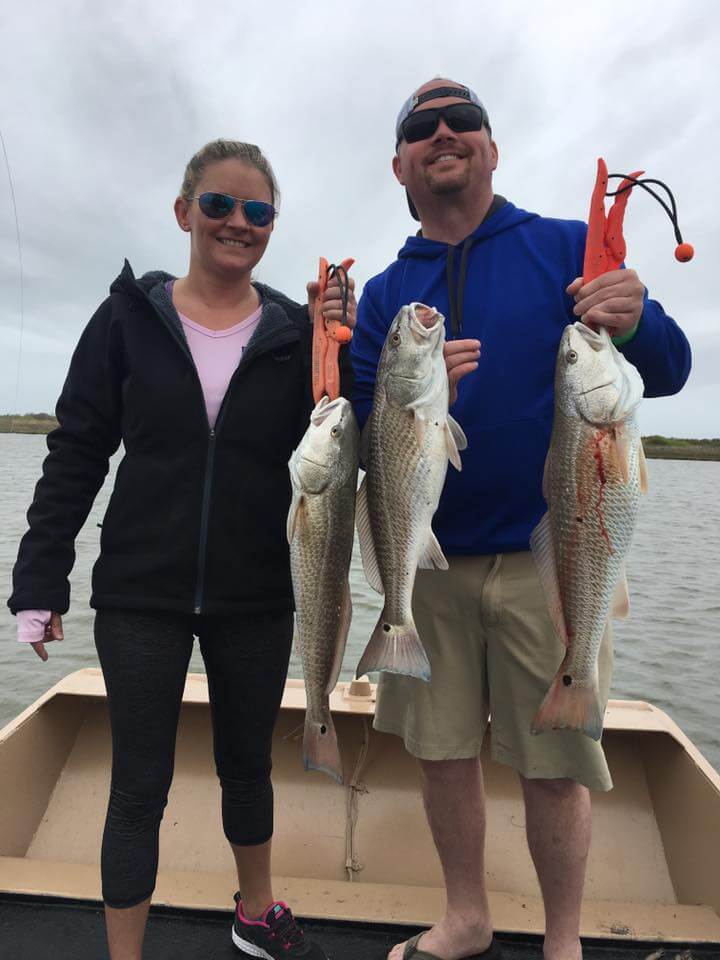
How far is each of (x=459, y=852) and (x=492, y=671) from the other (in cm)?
80

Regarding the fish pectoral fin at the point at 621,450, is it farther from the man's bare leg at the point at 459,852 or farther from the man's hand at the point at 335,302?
the man's bare leg at the point at 459,852

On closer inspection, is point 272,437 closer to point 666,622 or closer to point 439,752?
point 439,752

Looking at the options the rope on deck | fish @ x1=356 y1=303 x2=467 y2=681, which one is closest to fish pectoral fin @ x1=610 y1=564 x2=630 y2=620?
fish @ x1=356 y1=303 x2=467 y2=681

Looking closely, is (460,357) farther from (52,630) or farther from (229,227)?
(52,630)

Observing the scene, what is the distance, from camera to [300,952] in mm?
2607

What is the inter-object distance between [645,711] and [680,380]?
7.74 feet

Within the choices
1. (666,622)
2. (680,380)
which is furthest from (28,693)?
(666,622)

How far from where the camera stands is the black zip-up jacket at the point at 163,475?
2387 millimetres

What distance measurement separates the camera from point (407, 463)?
92.4 inches

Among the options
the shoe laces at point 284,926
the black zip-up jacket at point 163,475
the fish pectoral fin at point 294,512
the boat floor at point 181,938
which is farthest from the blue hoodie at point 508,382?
the boat floor at point 181,938

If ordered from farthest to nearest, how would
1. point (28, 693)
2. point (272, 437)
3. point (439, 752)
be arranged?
point (28, 693)
point (439, 752)
point (272, 437)

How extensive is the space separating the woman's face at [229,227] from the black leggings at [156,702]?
4.49 feet

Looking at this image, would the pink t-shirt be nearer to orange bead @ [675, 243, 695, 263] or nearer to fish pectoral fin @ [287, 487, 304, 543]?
fish pectoral fin @ [287, 487, 304, 543]

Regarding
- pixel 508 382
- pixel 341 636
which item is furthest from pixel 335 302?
pixel 341 636
